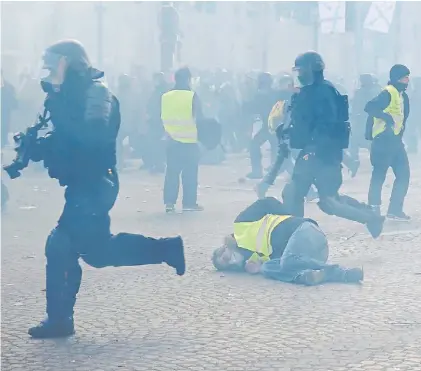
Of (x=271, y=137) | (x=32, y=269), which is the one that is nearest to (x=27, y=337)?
(x=32, y=269)

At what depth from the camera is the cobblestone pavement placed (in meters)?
6.06

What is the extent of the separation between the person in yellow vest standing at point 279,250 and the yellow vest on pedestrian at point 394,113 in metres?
3.34

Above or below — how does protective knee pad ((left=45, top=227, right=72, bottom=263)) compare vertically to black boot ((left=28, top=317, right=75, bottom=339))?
above

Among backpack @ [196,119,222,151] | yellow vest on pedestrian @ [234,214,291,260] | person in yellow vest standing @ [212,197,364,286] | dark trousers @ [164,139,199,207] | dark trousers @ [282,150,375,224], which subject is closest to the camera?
person in yellow vest standing @ [212,197,364,286]

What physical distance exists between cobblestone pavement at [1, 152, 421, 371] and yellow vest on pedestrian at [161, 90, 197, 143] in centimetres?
201

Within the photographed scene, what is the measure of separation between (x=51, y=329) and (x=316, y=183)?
3.91 meters

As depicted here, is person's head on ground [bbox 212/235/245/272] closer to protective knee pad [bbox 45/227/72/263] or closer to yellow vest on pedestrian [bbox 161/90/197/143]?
protective knee pad [bbox 45/227/72/263]

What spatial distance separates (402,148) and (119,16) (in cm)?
3647

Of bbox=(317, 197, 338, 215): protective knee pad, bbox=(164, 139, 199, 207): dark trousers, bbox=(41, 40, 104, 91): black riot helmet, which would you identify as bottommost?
bbox=(164, 139, 199, 207): dark trousers

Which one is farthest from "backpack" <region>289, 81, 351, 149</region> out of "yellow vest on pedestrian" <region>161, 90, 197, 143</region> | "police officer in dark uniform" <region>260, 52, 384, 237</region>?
"yellow vest on pedestrian" <region>161, 90, 197, 143</region>

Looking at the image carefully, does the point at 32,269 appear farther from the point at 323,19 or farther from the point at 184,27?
the point at 184,27

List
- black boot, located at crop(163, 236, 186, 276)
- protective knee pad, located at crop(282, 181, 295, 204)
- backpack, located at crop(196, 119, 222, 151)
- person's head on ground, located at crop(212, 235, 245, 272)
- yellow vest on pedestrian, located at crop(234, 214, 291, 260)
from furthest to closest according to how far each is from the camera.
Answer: backpack, located at crop(196, 119, 222, 151) < protective knee pad, located at crop(282, 181, 295, 204) < person's head on ground, located at crop(212, 235, 245, 272) < yellow vest on pedestrian, located at crop(234, 214, 291, 260) < black boot, located at crop(163, 236, 186, 276)

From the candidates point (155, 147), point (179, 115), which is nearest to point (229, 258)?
point (179, 115)

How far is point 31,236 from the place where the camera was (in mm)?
11570
